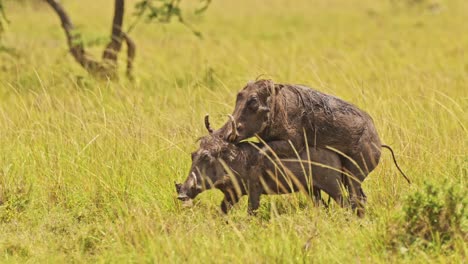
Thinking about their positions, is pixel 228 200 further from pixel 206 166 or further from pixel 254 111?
pixel 254 111

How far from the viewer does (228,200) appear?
5.40m

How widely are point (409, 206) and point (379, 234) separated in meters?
0.23

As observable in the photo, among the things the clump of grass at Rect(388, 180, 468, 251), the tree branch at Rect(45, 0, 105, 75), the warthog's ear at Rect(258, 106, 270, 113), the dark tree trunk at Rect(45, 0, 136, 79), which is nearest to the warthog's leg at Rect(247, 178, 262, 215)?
the warthog's ear at Rect(258, 106, 270, 113)

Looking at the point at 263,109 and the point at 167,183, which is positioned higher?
the point at 263,109

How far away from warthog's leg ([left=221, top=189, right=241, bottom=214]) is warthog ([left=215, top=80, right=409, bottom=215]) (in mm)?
334

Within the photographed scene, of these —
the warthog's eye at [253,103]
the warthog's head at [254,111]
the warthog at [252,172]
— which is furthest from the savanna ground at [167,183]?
the warthog's eye at [253,103]

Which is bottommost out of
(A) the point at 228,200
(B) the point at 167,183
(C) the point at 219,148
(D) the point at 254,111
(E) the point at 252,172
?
(B) the point at 167,183

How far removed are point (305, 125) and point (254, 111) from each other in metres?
0.34

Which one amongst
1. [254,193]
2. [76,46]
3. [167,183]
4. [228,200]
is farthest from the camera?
[76,46]

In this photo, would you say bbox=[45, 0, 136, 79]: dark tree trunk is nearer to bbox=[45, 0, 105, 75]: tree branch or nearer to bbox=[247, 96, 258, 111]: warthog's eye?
bbox=[45, 0, 105, 75]: tree branch

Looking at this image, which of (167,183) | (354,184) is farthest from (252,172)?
(167,183)

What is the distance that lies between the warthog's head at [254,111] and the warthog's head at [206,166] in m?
0.08

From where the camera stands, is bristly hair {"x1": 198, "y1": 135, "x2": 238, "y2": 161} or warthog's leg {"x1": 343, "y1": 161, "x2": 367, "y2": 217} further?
warthog's leg {"x1": 343, "y1": 161, "x2": 367, "y2": 217}

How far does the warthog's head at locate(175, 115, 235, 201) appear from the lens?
5.12m
